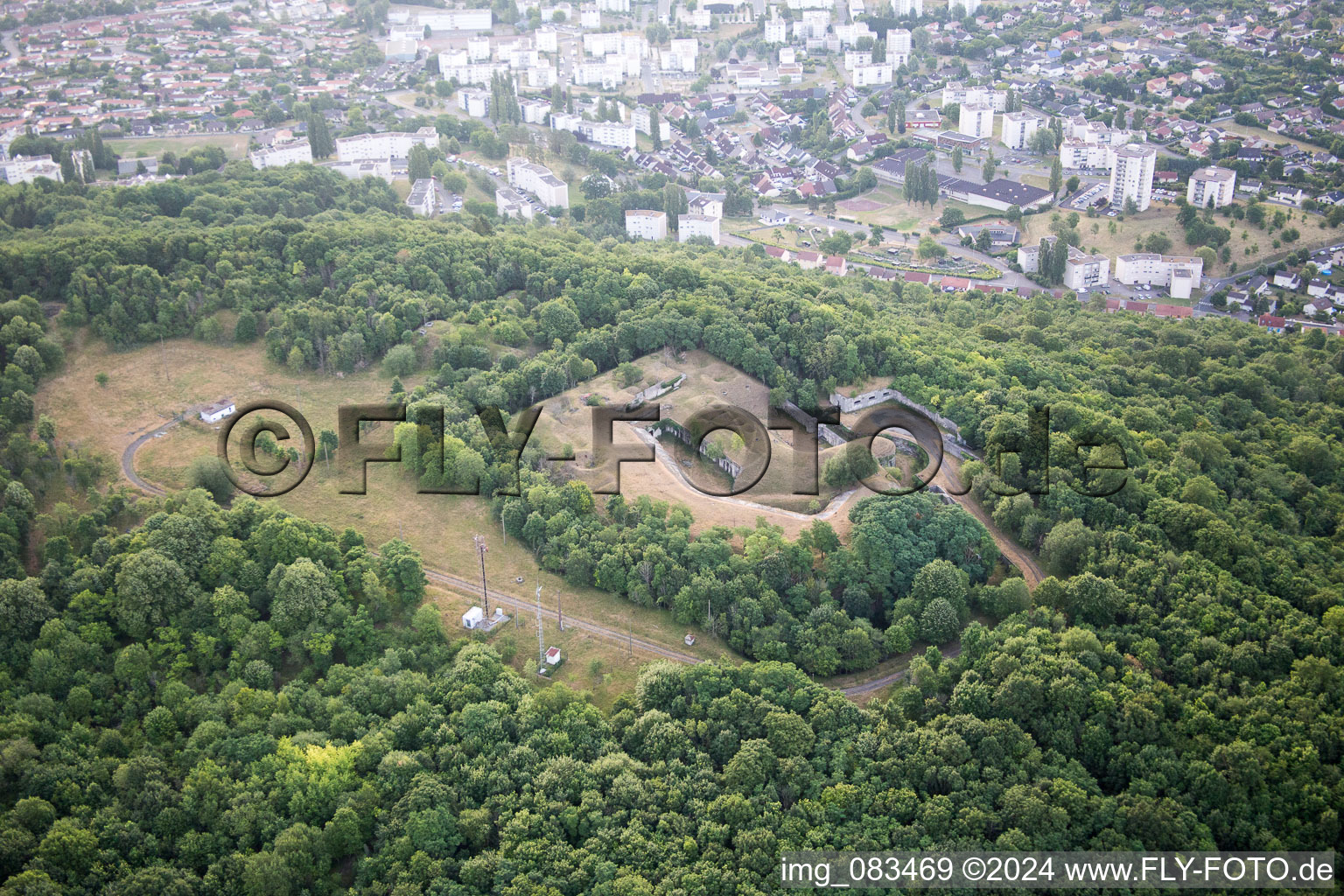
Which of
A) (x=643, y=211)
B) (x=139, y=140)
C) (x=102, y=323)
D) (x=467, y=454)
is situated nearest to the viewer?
(x=467, y=454)

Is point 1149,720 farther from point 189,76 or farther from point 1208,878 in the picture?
point 189,76

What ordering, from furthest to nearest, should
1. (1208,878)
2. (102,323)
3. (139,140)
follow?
1. (139,140)
2. (102,323)
3. (1208,878)

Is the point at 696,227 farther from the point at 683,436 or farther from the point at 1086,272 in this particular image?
the point at 683,436

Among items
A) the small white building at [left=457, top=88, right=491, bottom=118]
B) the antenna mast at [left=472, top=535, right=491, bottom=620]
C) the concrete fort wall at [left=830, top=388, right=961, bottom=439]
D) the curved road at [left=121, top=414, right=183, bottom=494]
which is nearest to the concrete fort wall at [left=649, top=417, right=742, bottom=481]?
the concrete fort wall at [left=830, top=388, right=961, bottom=439]

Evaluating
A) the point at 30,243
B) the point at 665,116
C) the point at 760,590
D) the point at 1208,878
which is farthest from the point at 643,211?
the point at 1208,878

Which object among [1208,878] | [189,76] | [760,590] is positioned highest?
[189,76]

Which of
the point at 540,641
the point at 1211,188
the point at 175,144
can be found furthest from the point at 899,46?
the point at 540,641

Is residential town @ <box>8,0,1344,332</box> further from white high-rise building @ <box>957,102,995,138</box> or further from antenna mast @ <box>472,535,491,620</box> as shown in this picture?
antenna mast @ <box>472,535,491,620</box>

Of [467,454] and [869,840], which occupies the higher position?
[467,454]
